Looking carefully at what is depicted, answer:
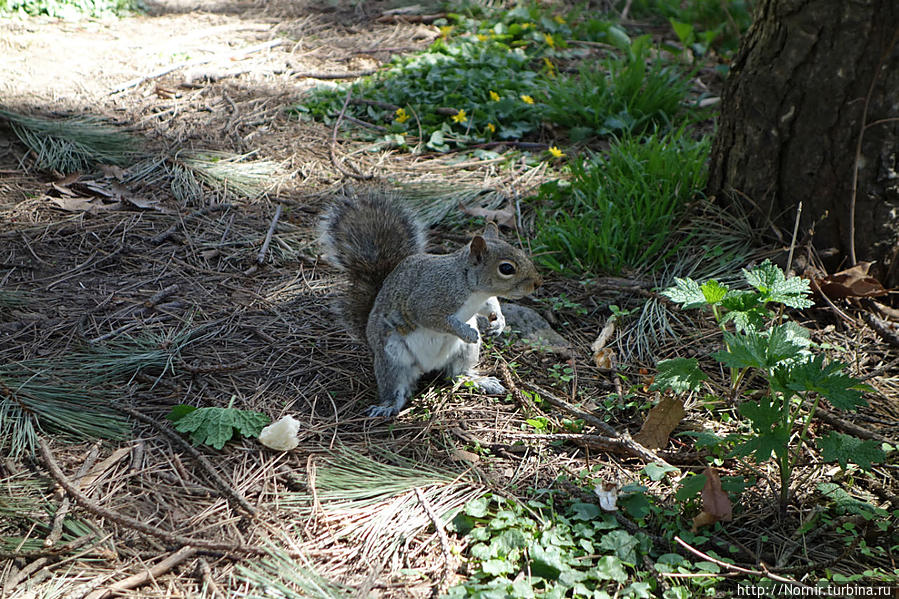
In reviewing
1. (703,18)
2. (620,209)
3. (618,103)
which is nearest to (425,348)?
(620,209)

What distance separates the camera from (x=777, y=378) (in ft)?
5.89

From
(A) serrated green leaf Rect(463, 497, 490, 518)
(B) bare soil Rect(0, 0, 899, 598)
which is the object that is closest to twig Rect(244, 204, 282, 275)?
(B) bare soil Rect(0, 0, 899, 598)

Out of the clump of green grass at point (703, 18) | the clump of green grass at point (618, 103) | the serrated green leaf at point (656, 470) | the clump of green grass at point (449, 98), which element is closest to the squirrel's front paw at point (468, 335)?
the serrated green leaf at point (656, 470)

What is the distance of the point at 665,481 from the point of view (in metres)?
1.95

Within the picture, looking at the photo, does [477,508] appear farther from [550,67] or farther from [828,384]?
[550,67]

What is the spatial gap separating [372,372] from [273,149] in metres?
1.84

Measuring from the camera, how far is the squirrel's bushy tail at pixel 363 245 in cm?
265

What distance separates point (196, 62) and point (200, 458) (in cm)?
358

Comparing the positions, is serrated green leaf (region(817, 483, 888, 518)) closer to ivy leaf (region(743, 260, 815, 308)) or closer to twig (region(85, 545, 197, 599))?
ivy leaf (region(743, 260, 815, 308))

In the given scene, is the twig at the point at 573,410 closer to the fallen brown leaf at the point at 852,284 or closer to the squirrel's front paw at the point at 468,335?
the squirrel's front paw at the point at 468,335

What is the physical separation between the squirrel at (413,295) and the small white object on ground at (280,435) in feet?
1.05

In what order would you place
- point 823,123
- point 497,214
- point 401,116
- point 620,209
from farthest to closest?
1. point 401,116
2. point 497,214
3. point 620,209
4. point 823,123

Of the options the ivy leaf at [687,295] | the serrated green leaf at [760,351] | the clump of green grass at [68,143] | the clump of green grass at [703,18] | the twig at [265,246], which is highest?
the ivy leaf at [687,295]

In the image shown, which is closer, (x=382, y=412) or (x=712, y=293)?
(x=712, y=293)
